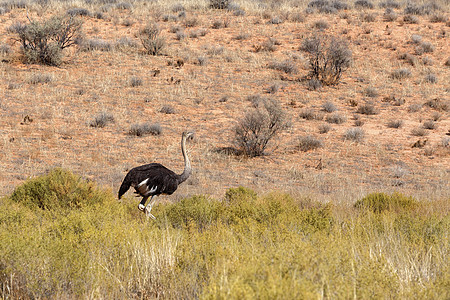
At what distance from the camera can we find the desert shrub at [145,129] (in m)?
16.7

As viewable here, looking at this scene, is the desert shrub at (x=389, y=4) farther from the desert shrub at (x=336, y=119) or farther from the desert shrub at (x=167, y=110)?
the desert shrub at (x=167, y=110)

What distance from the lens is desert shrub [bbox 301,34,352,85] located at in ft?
75.9

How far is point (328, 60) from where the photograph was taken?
23.5 m

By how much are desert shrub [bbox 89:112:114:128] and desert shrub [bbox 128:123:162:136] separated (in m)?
1.10

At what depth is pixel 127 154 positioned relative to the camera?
48.8 feet

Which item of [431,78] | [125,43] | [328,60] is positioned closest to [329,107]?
[328,60]

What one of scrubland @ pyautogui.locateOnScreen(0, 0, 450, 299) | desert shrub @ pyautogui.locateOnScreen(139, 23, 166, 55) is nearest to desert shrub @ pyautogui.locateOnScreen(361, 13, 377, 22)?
scrubland @ pyautogui.locateOnScreen(0, 0, 450, 299)

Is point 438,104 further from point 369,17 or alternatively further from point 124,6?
point 124,6

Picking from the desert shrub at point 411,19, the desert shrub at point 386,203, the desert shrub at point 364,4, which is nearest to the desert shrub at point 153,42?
the desert shrub at point 411,19

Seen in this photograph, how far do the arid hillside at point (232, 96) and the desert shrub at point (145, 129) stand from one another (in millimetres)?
63

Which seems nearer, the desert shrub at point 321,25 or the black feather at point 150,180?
the black feather at point 150,180

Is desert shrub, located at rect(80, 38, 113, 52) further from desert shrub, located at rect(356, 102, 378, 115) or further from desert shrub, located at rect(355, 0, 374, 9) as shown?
desert shrub, located at rect(355, 0, 374, 9)

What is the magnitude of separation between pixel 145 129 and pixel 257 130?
3930 millimetres

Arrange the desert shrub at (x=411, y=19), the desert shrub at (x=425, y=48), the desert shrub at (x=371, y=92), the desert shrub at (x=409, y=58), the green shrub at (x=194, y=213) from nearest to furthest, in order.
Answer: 1. the green shrub at (x=194, y=213)
2. the desert shrub at (x=371, y=92)
3. the desert shrub at (x=409, y=58)
4. the desert shrub at (x=425, y=48)
5. the desert shrub at (x=411, y=19)
